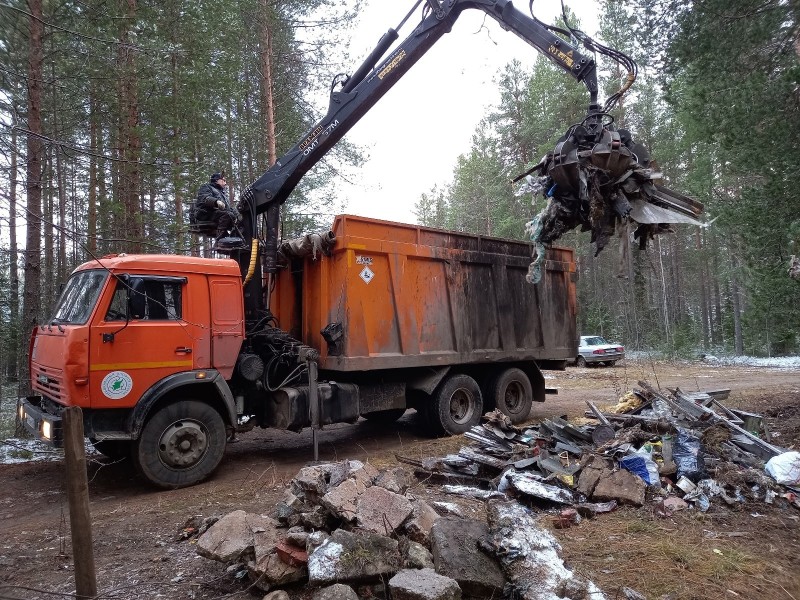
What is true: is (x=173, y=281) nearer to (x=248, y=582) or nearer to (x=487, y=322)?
(x=248, y=582)

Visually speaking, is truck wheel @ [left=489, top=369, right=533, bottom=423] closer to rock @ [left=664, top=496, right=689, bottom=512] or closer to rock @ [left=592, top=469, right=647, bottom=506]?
rock @ [left=592, top=469, right=647, bottom=506]

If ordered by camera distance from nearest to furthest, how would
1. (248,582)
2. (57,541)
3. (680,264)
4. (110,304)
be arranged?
(248,582) < (57,541) < (110,304) < (680,264)

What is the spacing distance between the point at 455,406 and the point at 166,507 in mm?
4509

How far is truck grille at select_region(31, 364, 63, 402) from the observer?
552cm

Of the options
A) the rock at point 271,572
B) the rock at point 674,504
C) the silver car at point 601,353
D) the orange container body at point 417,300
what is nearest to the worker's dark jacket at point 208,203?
the orange container body at point 417,300

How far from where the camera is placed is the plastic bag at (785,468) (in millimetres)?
5152

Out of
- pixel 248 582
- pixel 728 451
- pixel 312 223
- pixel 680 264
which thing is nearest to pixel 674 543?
pixel 728 451

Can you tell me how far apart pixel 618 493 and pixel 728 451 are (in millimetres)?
1981

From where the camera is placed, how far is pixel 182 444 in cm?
590

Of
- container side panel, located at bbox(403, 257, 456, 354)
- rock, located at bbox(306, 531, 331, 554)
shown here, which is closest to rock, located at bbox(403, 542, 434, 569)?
rock, located at bbox(306, 531, 331, 554)

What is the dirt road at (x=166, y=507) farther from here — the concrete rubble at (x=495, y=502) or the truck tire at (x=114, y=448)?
the concrete rubble at (x=495, y=502)

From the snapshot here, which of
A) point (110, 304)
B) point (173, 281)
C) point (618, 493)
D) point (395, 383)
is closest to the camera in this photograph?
point (618, 493)

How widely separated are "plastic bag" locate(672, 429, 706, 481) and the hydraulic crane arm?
4.40m

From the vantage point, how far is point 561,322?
9.65m
